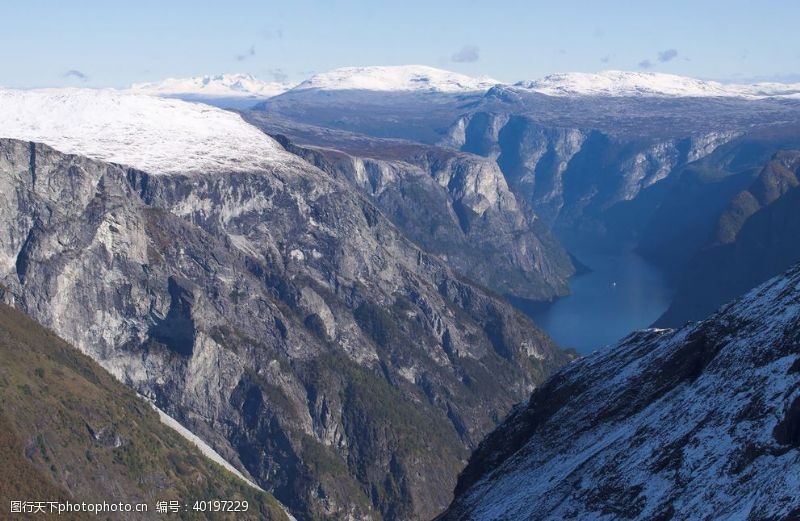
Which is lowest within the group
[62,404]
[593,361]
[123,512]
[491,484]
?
[123,512]

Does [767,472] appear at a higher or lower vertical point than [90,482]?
higher

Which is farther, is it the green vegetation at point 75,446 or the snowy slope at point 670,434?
the green vegetation at point 75,446

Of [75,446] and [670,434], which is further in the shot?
[75,446]

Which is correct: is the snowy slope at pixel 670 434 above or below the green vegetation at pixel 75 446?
above

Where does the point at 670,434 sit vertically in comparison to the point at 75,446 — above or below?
above

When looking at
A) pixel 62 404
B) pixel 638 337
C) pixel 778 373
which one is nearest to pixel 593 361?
pixel 638 337

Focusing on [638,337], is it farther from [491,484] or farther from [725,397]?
[725,397]

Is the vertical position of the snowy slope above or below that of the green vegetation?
above

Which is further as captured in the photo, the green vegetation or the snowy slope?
the green vegetation
